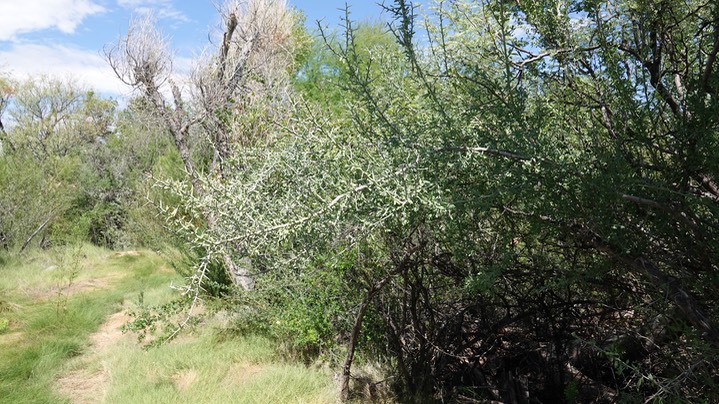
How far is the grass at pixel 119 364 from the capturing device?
443 cm

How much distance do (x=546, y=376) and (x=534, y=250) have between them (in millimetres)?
1111

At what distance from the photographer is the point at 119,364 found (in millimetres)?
5531

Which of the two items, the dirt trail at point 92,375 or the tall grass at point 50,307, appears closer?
the dirt trail at point 92,375

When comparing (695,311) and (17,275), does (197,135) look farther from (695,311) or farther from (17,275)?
(695,311)

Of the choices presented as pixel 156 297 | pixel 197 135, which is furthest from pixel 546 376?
pixel 197 135

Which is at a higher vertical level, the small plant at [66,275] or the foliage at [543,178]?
the foliage at [543,178]

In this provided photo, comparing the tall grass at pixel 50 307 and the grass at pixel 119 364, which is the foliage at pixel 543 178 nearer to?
the grass at pixel 119 364

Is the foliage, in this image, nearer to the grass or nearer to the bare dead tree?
the grass

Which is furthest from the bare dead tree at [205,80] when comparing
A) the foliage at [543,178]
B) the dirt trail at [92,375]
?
the foliage at [543,178]

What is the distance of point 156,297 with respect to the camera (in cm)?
830

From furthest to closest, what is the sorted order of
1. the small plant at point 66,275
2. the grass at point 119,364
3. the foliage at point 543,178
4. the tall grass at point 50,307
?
1. the small plant at point 66,275
2. the tall grass at point 50,307
3. the grass at point 119,364
4. the foliage at point 543,178

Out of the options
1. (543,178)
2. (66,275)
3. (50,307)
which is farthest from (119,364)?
(66,275)

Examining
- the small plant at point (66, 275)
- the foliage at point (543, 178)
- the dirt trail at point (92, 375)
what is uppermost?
the foliage at point (543, 178)

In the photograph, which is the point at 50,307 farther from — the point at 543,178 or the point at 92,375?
the point at 543,178
